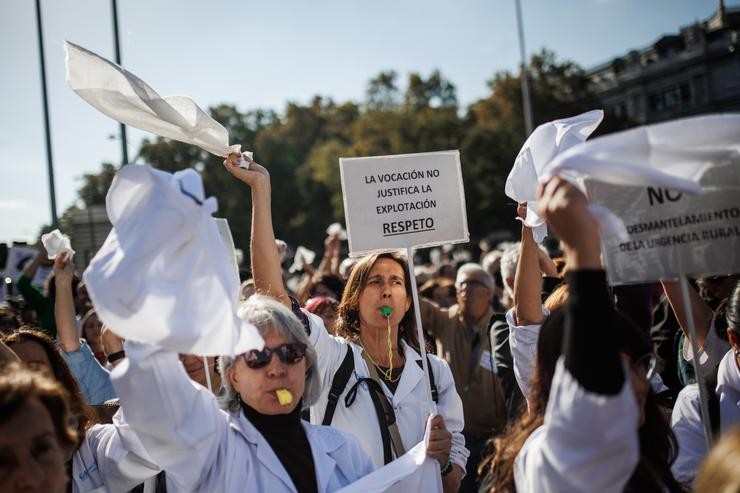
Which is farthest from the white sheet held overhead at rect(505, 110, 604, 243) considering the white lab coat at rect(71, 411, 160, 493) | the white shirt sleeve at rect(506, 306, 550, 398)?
the white lab coat at rect(71, 411, 160, 493)

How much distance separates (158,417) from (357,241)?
159cm

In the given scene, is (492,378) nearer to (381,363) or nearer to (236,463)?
(381,363)

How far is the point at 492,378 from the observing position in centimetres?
509

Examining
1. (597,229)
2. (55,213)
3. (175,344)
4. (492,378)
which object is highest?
(55,213)

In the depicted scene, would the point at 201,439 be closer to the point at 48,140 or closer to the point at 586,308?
the point at 586,308

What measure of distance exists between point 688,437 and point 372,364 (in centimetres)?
154

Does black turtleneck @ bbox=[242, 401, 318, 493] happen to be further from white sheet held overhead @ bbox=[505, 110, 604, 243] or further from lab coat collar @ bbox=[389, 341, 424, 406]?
white sheet held overhead @ bbox=[505, 110, 604, 243]

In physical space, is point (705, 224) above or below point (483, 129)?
below

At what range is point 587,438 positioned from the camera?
4.91 ft

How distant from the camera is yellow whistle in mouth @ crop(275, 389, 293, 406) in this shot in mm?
2357

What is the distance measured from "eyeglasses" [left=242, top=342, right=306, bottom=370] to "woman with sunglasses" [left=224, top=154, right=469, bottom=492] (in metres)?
0.48

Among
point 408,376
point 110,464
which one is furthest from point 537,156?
point 110,464

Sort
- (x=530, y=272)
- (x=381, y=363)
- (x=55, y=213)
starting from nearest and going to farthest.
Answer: (x=530, y=272) < (x=381, y=363) < (x=55, y=213)

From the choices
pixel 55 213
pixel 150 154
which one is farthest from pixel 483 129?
pixel 55 213
